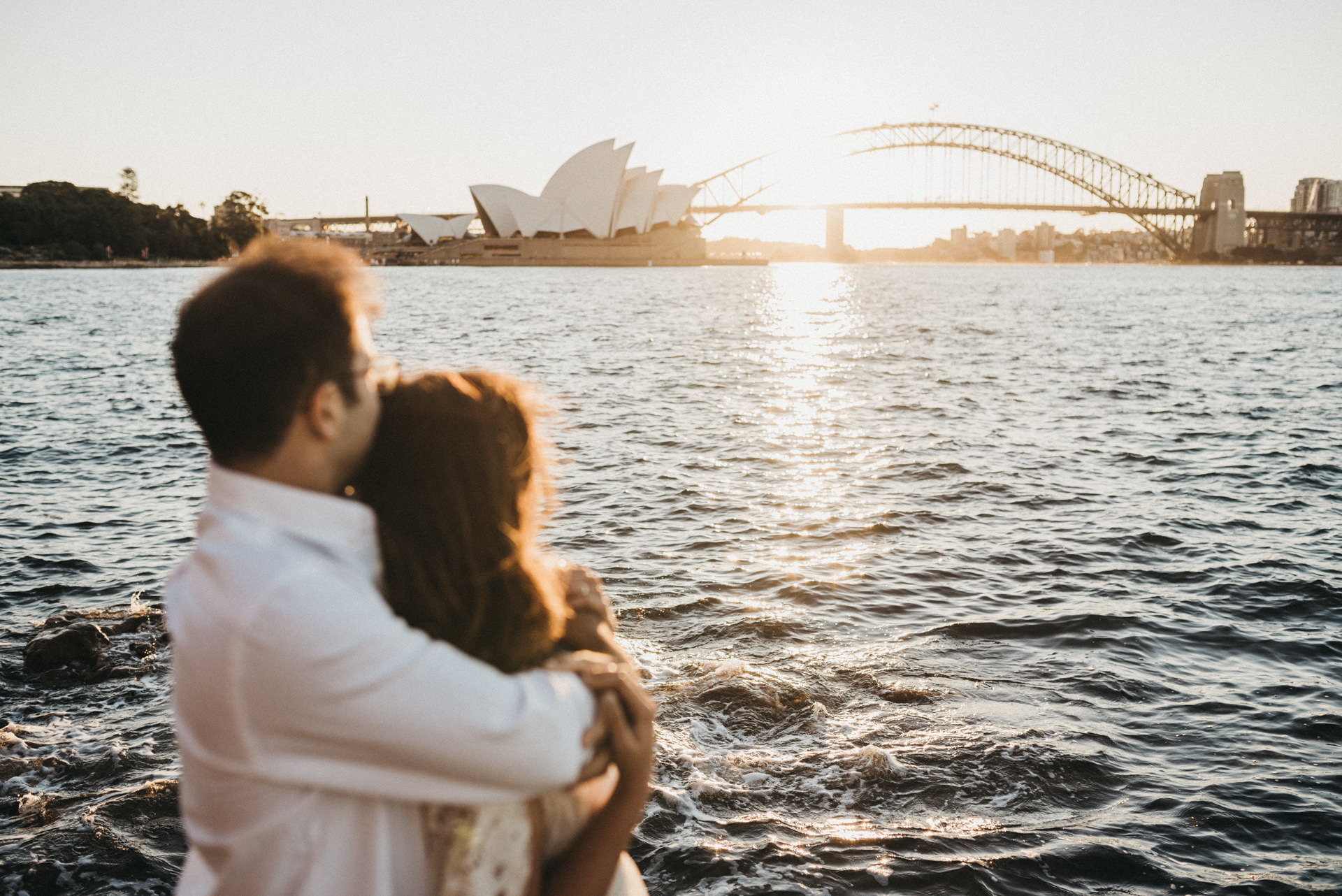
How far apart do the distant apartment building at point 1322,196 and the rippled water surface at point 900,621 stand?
483ft

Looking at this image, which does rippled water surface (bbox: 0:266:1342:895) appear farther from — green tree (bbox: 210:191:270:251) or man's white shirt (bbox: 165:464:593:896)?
green tree (bbox: 210:191:270:251)

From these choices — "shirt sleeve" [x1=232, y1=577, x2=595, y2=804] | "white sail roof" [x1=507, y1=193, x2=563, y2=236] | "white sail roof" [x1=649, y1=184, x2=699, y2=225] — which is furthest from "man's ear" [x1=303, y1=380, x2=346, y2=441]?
"white sail roof" [x1=649, y1=184, x2=699, y2=225]

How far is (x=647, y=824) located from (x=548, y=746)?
2967mm

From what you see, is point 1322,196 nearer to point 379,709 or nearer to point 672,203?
point 672,203

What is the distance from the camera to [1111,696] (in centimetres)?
507

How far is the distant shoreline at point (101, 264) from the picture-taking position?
80.1 m

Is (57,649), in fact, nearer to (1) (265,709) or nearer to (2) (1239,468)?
(1) (265,709)

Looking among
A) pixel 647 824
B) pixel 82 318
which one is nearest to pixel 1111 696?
pixel 647 824

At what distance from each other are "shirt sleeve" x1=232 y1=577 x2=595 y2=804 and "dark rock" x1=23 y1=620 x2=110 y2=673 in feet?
17.4

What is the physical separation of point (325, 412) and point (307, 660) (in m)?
0.32

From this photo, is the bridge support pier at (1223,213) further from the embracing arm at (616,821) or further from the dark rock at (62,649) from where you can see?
the embracing arm at (616,821)

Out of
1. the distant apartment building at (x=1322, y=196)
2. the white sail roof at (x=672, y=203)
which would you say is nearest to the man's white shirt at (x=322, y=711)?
the white sail roof at (x=672, y=203)

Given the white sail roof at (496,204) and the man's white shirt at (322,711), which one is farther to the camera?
the white sail roof at (496,204)

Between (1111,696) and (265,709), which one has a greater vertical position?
(265,709)
